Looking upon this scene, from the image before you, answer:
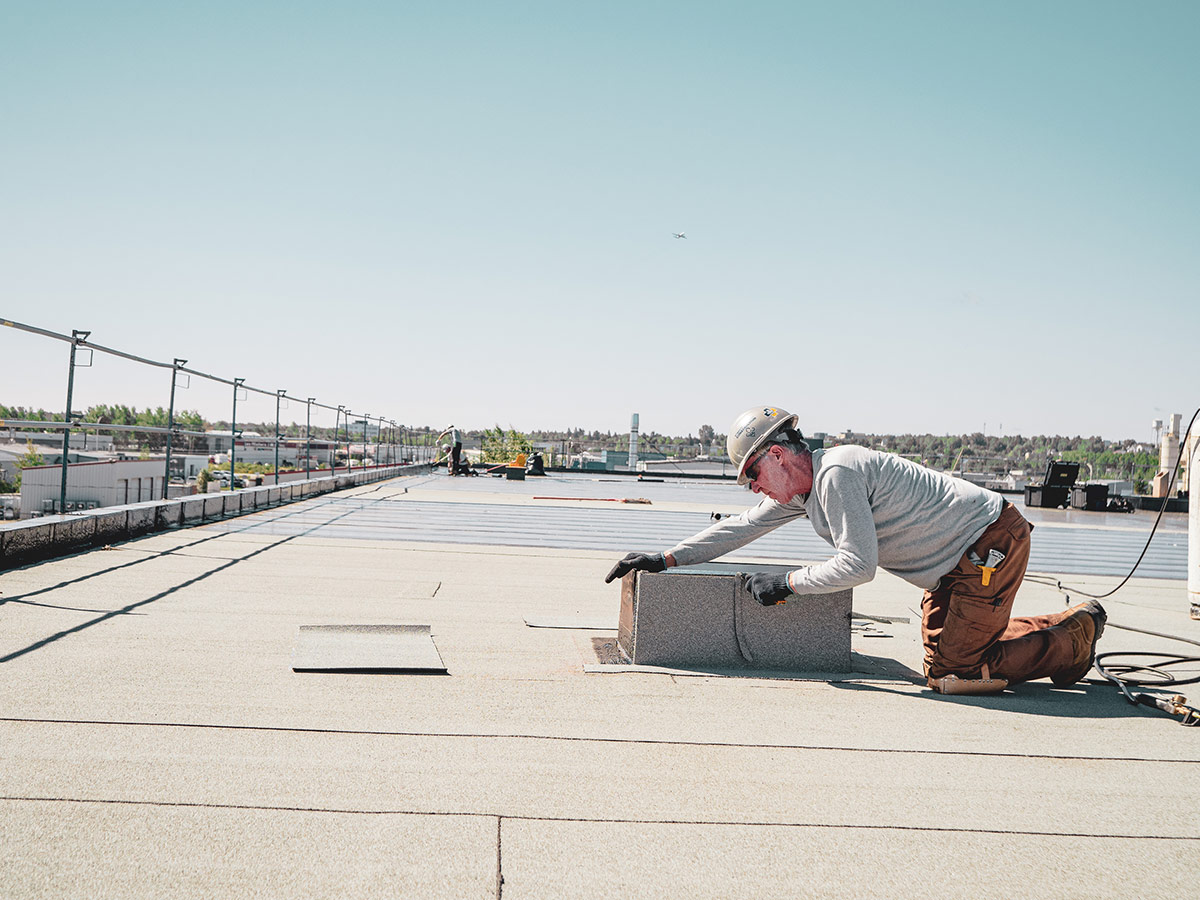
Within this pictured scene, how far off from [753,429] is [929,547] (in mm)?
878

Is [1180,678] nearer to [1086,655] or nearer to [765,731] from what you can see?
[1086,655]

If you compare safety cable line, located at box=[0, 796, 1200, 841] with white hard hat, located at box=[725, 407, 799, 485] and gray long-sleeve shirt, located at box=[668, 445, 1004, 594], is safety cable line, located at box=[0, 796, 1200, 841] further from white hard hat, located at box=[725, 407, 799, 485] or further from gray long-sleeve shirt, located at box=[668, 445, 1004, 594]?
white hard hat, located at box=[725, 407, 799, 485]

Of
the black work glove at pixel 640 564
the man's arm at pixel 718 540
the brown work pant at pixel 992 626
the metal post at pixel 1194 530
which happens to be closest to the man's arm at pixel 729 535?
the man's arm at pixel 718 540

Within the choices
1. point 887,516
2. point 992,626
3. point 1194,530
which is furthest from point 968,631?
point 1194,530

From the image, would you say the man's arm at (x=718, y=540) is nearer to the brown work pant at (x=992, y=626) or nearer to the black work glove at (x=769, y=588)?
the black work glove at (x=769, y=588)

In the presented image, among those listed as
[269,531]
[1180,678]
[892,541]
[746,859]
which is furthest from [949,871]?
[269,531]

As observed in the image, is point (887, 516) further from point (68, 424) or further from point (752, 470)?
point (68, 424)

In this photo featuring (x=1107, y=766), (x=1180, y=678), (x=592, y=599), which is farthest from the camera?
(x=592, y=599)

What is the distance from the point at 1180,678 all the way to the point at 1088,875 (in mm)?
2654

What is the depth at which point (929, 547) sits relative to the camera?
3.62m

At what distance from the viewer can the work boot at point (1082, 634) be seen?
150 inches

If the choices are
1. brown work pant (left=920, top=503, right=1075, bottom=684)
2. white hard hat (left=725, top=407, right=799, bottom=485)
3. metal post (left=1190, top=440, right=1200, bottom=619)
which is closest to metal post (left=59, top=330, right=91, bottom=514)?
white hard hat (left=725, top=407, right=799, bottom=485)

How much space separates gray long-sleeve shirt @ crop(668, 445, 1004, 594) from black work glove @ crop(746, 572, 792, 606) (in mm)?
63

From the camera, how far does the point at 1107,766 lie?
9.35 feet
